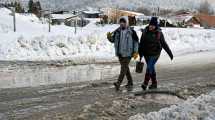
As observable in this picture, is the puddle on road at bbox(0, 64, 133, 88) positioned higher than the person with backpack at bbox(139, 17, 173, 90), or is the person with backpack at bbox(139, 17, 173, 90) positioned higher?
the person with backpack at bbox(139, 17, 173, 90)

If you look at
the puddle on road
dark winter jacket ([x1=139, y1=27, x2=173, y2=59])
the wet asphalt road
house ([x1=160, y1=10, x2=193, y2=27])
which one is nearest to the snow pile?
the wet asphalt road

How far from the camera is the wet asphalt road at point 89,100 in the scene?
9.38 metres

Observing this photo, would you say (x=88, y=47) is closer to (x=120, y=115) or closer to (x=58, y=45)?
(x=58, y=45)

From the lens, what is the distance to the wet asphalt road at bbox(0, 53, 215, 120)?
938cm

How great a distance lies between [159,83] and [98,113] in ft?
16.5

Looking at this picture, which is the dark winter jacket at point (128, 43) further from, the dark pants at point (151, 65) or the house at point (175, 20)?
the house at point (175, 20)

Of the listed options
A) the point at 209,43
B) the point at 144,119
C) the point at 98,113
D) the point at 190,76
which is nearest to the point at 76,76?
the point at 190,76

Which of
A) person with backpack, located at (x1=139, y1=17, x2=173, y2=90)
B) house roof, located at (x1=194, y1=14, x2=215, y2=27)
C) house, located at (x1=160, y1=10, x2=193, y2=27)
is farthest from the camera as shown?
house roof, located at (x1=194, y1=14, x2=215, y2=27)

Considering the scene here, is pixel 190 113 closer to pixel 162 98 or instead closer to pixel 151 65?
pixel 162 98

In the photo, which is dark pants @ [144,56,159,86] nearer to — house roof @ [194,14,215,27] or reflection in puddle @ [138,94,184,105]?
reflection in puddle @ [138,94,184,105]

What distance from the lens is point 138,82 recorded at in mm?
14258

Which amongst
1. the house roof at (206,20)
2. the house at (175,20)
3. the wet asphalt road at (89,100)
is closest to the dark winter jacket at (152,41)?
the wet asphalt road at (89,100)

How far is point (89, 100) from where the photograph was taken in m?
11.0

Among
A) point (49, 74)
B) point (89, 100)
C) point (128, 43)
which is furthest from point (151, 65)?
point (49, 74)
